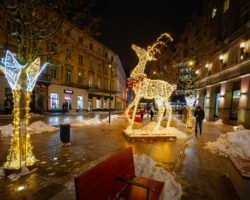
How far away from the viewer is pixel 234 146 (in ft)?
17.9

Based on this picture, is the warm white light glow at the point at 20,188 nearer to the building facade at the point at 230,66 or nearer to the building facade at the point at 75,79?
the building facade at the point at 75,79

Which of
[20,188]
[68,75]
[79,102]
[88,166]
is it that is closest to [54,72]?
[68,75]

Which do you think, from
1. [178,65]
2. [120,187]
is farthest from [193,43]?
[120,187]

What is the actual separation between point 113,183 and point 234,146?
5.41m

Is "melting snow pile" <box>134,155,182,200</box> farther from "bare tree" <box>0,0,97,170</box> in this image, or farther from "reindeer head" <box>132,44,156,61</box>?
"reindeer head" <box>132,44,156,61</box>

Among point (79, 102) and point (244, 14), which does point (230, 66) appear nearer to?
point (244, 14)

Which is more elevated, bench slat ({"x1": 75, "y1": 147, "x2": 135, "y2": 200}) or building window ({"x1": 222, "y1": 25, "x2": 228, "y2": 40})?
building window ({"x1": 222, "y1": 25, "x2": 228, "y2": 40})

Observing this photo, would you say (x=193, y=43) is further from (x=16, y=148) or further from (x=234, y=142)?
(x=16, y=148)

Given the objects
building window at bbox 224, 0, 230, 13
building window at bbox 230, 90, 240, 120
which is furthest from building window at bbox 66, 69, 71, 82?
building window at bbox 224, 0, 230, 13

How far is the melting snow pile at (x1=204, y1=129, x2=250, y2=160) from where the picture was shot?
5.13 meters

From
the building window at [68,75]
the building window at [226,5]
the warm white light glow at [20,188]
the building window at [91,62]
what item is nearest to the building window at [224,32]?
the building window at [226,5]

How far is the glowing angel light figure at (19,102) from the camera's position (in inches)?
143

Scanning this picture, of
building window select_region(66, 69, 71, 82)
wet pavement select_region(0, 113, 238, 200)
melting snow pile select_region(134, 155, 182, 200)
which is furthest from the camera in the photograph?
building window select_region(66, 69, 71, 82)

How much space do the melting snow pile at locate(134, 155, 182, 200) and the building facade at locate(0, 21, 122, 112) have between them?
1177 cm
